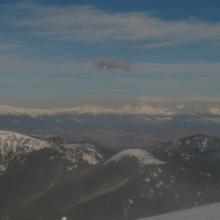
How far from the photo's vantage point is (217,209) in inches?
1202

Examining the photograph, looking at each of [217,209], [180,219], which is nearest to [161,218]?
[180,219]

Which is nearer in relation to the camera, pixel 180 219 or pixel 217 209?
pixel 180 219

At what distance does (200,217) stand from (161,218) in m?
2.59

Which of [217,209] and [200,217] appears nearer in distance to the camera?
[200,217]

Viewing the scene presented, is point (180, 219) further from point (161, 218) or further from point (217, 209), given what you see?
point (217, 209)

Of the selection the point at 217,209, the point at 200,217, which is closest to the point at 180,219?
the point at 200,217

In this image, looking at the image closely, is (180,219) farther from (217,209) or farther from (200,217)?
(217,209)

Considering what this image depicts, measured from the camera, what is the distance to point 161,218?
1136 inches

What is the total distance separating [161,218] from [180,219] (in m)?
1.65

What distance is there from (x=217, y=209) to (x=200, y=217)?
3.44 meters

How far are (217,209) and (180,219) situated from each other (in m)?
4.18

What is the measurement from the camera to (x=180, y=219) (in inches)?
1085
